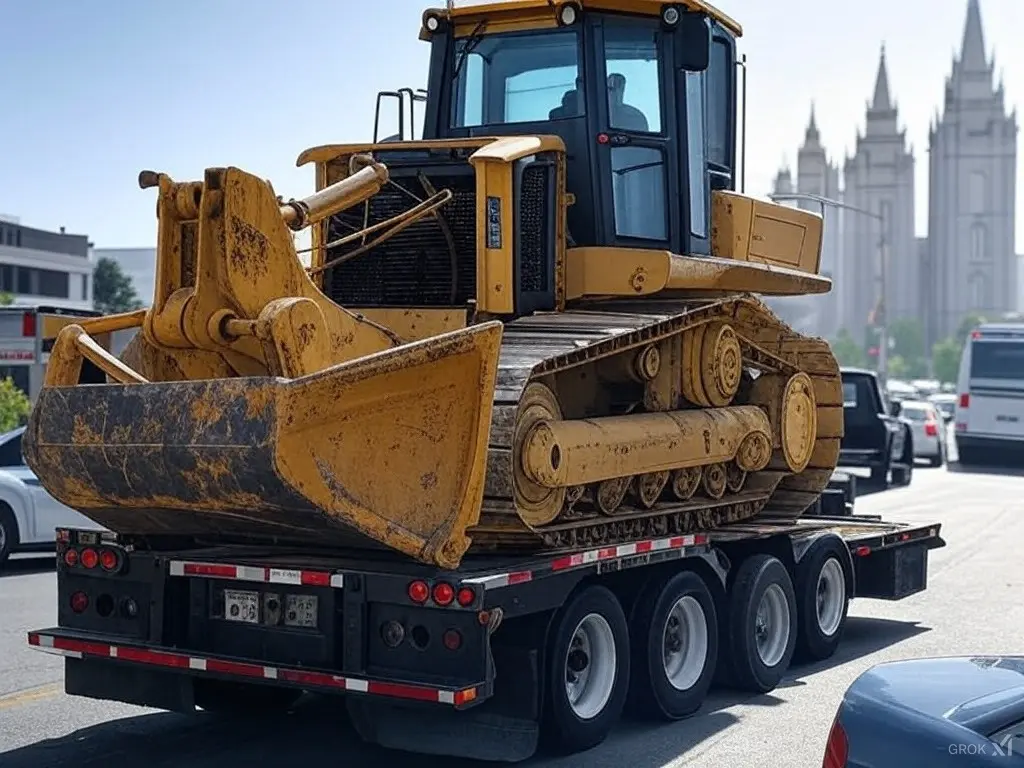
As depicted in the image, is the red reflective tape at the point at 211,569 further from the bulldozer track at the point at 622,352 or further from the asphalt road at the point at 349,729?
the bulldozer track at the point at 622,352

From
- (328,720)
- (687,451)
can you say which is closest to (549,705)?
(328,720)

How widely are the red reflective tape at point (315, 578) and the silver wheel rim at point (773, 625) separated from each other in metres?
3.44

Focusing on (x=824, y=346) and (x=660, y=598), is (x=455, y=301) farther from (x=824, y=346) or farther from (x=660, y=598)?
(x=824, y=346)

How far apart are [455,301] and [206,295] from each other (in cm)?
209

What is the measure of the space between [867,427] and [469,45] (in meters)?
16.1

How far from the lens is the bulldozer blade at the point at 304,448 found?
6566 mm

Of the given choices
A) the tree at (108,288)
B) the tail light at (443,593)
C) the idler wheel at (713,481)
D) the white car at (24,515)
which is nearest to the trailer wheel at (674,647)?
the idler wheel at (713,481)

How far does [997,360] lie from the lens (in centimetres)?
3384

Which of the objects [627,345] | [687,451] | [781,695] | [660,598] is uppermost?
[627,345]

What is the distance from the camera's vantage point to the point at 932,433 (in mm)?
34812

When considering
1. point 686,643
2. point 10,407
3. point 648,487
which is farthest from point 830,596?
point 10,407

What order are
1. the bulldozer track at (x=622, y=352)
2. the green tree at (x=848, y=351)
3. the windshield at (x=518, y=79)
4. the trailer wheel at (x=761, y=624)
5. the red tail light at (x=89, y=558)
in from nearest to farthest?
the bulldozer track at (x=622, y=352)
the red tail light at (x=89, y=558)
the trailer wheel at (x=761, y=624)
the windshield at (x=518, y=79)
the green tree at (x=848, y=351)

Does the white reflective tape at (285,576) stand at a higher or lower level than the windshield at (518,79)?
lower

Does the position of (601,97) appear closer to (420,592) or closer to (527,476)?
(527,476)
